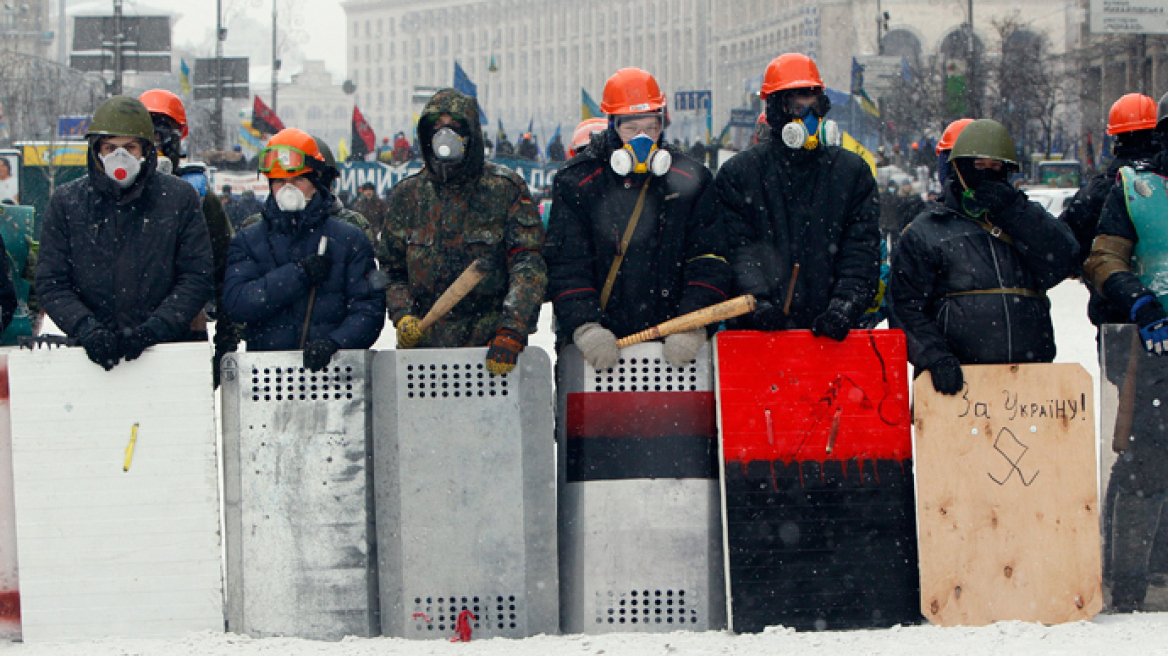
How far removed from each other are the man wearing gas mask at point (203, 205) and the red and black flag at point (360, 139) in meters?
18.1

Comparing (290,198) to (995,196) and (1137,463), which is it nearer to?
(995,196)

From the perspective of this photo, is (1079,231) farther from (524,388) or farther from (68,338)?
(68,338)

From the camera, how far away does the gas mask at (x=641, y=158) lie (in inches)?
194

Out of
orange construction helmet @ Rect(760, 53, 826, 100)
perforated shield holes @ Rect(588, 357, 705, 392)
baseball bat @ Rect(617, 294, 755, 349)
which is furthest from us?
orange construction helmet @ Rect(760, 53, 826, 100)

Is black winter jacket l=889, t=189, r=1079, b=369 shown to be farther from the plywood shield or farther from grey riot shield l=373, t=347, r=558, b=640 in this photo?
grey riot shield l=373, t=347, r=558, b=640

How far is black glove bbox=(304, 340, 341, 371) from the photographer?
15.4ft

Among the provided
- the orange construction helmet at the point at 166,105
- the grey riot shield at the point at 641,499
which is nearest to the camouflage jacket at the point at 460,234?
the grey riot shield at the point at 641,499

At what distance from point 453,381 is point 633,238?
0.93 meters

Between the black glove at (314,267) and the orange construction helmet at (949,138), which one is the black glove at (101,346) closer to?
the black glove at (314,267)

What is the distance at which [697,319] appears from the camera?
4.81 m

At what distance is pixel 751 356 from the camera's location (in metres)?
4.82

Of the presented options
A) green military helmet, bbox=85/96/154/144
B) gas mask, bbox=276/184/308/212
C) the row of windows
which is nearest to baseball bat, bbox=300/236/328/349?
gas mask, bbox=276/184/308/212

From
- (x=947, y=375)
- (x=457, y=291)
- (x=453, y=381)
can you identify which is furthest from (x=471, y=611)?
(x=947, y=375)

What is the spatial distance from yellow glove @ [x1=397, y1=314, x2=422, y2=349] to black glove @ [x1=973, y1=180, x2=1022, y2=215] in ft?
7.55
